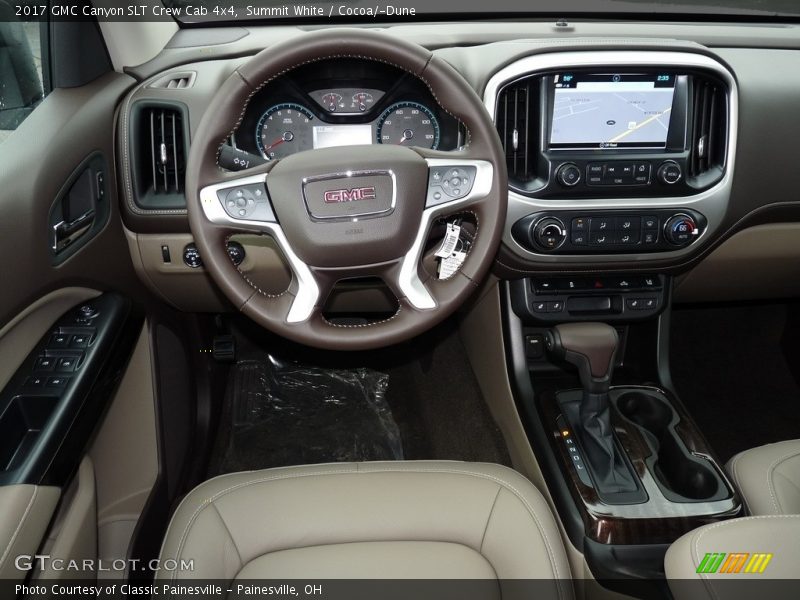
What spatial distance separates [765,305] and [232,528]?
1.96 metres

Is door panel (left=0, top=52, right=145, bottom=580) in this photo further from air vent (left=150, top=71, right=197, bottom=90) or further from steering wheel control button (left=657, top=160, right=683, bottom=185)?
steering wheel control button (left=657, top=160, right=683, bottom=185)

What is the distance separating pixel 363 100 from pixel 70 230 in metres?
0.66

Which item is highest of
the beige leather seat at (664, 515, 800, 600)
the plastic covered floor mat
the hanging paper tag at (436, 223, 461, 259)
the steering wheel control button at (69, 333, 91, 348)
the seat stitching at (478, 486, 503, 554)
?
the hanging paper tag at (436, 223, 461, 259)

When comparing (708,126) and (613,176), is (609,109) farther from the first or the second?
(708,126)

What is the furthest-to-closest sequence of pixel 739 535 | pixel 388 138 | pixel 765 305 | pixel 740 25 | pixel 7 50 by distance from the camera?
1. pixel 765 305
2. pixel 740 25
3. pixel 388 138
4. pixel 7 50
5. pixel 739 535

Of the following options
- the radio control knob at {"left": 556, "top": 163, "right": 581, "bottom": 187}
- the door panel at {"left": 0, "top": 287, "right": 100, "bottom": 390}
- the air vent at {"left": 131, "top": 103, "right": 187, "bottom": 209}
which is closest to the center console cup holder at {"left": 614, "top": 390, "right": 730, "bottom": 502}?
the radio control knob at {"left": 556, "top": 163, "right": 581, "bottom": 187}

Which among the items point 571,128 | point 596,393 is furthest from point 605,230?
point 596,393

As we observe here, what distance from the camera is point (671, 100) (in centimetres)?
156

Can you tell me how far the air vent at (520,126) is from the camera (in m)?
1.50

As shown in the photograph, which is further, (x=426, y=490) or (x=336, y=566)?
(x=426, y=490)

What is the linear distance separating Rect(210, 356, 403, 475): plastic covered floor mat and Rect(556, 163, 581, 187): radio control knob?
3.38 feet

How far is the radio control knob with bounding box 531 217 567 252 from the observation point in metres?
1.57

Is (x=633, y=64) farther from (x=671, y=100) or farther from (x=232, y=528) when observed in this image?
(x=232, y=528)

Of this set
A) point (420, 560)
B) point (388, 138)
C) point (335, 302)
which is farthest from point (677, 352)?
point (420, 560)
